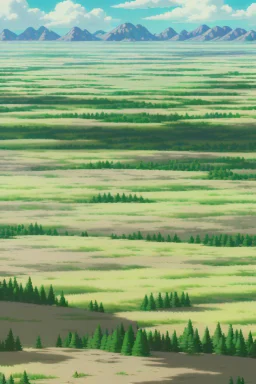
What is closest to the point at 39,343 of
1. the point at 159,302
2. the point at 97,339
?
the point at 97,339

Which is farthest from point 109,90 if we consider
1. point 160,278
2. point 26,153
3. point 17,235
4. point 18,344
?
point 18,344

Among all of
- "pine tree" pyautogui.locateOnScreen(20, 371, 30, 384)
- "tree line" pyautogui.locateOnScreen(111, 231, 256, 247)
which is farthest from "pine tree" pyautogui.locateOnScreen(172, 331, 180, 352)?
"tree line" pyautogui.locateOnScreen(111, 231, 256, 247)

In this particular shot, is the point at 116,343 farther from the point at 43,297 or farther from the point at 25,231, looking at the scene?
the point at 25,231

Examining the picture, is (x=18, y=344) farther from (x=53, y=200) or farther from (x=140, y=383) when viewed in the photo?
(x=53, y=200)

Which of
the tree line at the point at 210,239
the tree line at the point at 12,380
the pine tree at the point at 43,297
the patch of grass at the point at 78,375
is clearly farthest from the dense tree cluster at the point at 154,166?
the tree line at the point at 12,380

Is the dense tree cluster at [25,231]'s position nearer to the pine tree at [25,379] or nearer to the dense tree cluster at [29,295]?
the dense tree cluster at [29,295]
